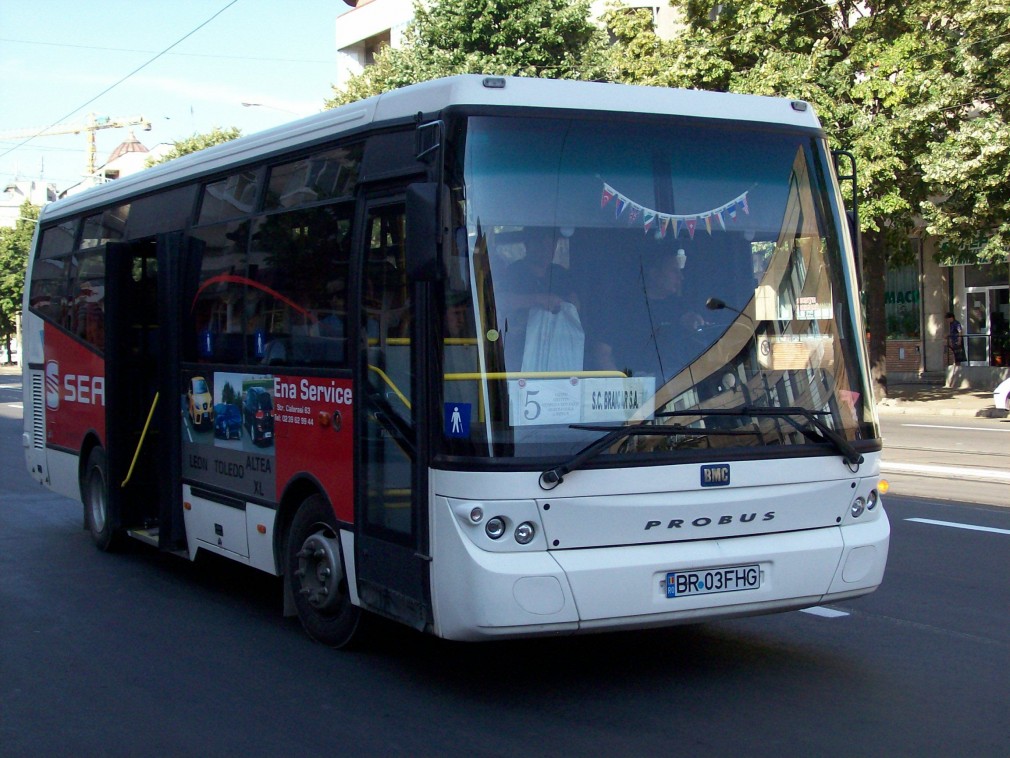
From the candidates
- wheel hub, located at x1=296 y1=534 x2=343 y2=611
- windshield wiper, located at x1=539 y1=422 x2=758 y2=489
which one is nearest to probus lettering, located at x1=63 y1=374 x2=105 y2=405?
wheel hub, located at x1=296 y1=534 x2=343 y2=611

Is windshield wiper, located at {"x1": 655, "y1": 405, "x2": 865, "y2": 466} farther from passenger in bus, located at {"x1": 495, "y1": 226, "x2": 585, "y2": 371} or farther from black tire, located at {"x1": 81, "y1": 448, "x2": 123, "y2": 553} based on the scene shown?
black tire, located at {"x1": 81, "y1": 448, "x2": 123, "y2": 553}

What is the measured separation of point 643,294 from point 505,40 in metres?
23.9

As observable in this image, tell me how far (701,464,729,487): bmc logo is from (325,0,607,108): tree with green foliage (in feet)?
76.3

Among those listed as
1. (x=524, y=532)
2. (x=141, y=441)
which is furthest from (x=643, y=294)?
(x=141, y=441)

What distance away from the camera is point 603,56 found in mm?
29516

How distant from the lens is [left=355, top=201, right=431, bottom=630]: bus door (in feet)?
19.1

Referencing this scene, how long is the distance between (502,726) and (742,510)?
1509 mm

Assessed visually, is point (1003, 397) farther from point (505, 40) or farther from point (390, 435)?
point (390, 435)

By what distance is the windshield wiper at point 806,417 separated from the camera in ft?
19.4

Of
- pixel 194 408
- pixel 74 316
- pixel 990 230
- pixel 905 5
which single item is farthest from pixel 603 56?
pixel 194 408

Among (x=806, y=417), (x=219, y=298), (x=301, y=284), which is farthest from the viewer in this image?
(x=219, y=298)

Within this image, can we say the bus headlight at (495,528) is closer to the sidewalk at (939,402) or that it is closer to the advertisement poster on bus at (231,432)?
the advertisement poster on bus at (231,432)

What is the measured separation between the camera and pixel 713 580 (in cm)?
577

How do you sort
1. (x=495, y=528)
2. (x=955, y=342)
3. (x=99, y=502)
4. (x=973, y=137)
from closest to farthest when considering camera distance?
(x=495, y=528) → (x=99, y=502) → (x=973, y=137) → (x=955, y=342)
